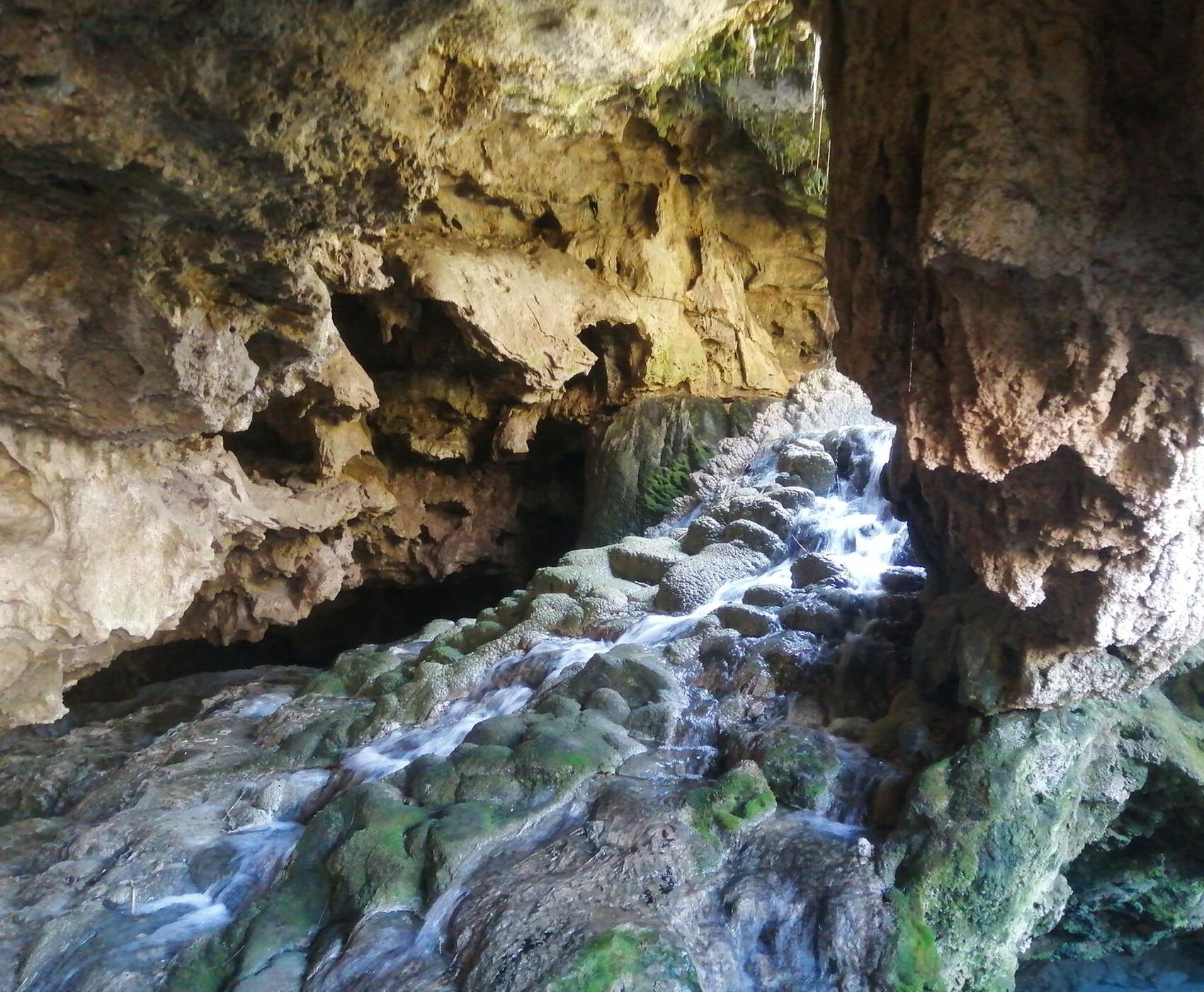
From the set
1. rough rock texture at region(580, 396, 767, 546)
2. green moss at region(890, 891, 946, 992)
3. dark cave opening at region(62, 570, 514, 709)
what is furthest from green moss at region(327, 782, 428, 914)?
dark cave opening at region(62, 570, 514, 709)

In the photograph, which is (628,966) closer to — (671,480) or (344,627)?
(671,480)

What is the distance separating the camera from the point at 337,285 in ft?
22.2

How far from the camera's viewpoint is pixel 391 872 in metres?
4.29

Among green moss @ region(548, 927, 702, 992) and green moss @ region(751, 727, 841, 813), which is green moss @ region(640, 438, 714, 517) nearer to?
green moss @ region(751, 727, 841, 813)

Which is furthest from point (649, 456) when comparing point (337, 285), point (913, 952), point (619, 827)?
point (913, 952)

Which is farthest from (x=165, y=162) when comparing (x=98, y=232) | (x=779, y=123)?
(x=779, y=123)

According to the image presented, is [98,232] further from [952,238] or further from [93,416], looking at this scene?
[952,238]

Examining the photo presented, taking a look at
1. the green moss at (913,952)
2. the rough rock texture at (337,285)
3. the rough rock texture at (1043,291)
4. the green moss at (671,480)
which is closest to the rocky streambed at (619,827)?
the green moss at (913,952)

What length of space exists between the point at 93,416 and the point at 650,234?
706cm

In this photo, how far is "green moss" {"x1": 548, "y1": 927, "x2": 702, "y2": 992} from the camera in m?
3.44

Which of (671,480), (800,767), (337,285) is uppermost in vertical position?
(337,285)

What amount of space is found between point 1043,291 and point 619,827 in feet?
9.71

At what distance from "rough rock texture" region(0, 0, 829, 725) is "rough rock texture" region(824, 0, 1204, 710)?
5.92ft

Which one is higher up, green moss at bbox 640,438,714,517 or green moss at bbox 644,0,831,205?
green moss at bbox 644,0,831,205
